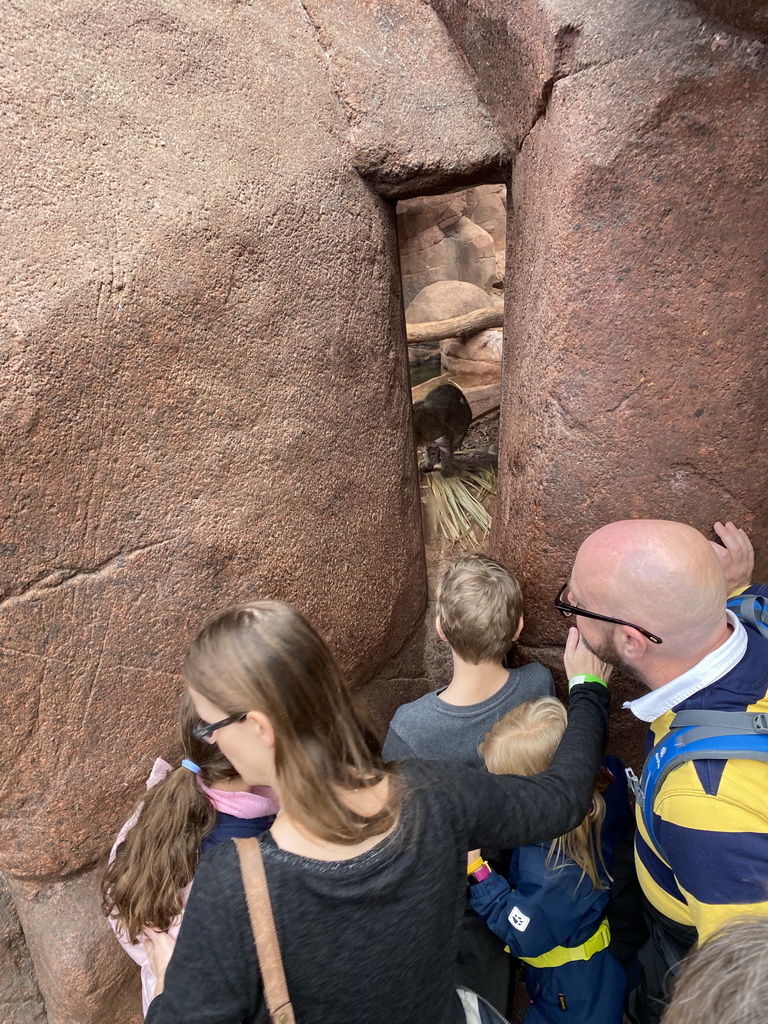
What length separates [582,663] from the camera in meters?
1.58

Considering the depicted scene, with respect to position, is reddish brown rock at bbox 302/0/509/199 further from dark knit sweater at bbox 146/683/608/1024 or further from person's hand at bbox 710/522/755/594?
dark knit sweater at bbox 146/683/608/1024

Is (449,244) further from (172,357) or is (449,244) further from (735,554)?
(172,357)

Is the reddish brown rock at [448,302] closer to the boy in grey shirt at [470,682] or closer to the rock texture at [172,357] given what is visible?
→ the rock texture at [172,357]

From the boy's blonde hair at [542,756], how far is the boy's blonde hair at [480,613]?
0.20 metres

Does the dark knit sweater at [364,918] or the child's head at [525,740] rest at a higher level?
the dark knit sweater at [364,918]

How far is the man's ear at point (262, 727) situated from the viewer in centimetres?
94

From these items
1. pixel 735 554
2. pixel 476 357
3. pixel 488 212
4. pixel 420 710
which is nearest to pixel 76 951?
pixel 420 710

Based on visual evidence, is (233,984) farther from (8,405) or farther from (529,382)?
(529,382)

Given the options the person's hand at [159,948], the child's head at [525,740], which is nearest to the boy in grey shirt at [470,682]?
the child's head at [525,740]

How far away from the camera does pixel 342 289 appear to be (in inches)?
70.8

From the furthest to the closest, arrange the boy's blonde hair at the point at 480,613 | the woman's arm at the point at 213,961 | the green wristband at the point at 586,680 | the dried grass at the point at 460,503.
Result: 1. the dried grass at the point at 460,503
2. the boy's blonde hair at the point at 480,613
3. the green wristband at the point at 586,680
4. the woman's arm at the point at 213,961

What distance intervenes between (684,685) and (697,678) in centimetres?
3

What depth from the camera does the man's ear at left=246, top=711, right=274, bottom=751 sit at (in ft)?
3.08

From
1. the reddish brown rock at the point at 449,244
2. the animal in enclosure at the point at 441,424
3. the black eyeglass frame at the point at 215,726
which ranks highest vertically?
the reddish brown rock at the point at 449,244
